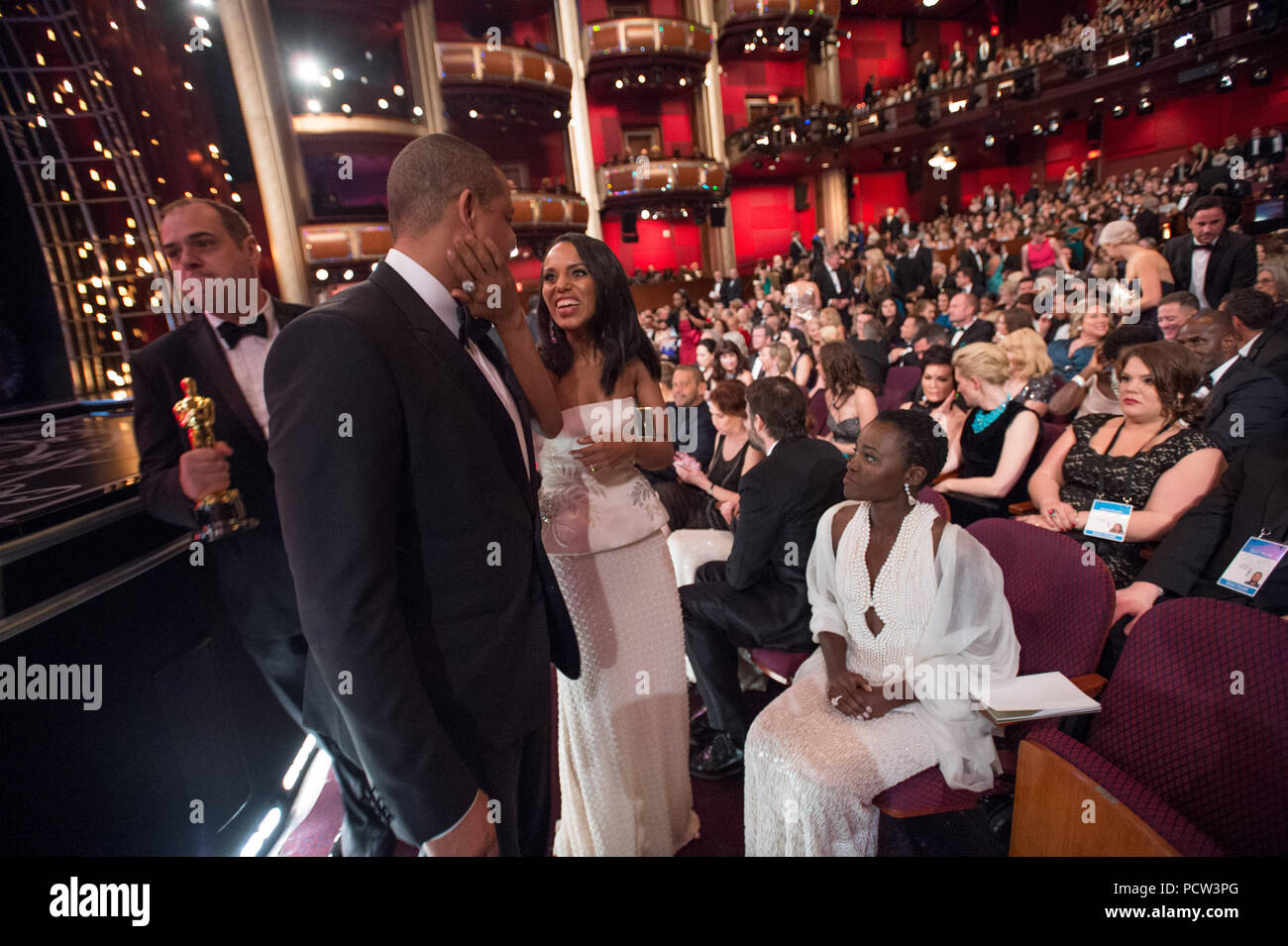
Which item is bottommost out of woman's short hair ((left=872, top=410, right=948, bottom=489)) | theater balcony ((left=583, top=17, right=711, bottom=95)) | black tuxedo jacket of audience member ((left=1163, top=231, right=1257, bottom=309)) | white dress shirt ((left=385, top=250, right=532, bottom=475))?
woman's short hair ((left=872, top=410, right=948, bottom=489))

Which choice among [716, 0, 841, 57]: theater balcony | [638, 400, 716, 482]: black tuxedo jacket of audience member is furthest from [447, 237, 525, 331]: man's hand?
[716, 0, 841, 57]: theater balcony

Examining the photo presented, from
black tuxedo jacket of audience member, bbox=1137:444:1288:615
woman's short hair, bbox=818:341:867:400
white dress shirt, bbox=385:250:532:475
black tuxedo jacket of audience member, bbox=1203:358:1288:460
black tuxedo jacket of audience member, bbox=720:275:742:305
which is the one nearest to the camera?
white dress shirt, bbox=385:250:532:475

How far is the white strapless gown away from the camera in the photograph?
1.87 m

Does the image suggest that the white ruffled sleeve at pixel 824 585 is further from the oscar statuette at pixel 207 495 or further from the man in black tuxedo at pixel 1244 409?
the man in black tuxedo at pixel 1244 409

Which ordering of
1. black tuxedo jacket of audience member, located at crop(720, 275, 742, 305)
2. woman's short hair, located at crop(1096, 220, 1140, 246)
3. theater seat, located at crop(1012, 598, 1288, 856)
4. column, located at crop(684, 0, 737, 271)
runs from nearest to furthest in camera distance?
theater seat, located at crop(1012, 598, 1288, 856)
woman's short hair, located at crop(1096, 220, 1140, 246)
black tuxedo jacket of audience member, located at crop(720, 275, 742, 305)
column, located at crop(684, 0, 737, 271)

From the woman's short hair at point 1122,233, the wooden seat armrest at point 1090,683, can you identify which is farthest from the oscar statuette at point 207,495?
the woman's short hair at point 1122,233

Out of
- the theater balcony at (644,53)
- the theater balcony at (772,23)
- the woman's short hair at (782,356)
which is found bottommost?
the woman's short hair at (782,356)

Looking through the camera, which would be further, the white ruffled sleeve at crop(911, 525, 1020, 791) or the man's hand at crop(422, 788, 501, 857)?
the white ruffled sleeve at crop(911, 525, 1020, 791)

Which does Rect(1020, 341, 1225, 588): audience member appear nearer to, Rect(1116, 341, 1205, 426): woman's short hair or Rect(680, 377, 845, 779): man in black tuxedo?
Rect(1116, 341, 1205, 426): woman's short hair

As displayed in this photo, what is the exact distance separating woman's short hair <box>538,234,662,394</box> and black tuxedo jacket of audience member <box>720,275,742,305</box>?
12.4 m

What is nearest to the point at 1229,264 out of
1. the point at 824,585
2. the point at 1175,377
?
the point at 1175,377

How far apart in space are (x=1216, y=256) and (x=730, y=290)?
9625 millimetres

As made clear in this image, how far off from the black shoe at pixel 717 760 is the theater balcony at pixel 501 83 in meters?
14.8

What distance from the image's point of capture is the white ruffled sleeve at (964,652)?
1701mm
